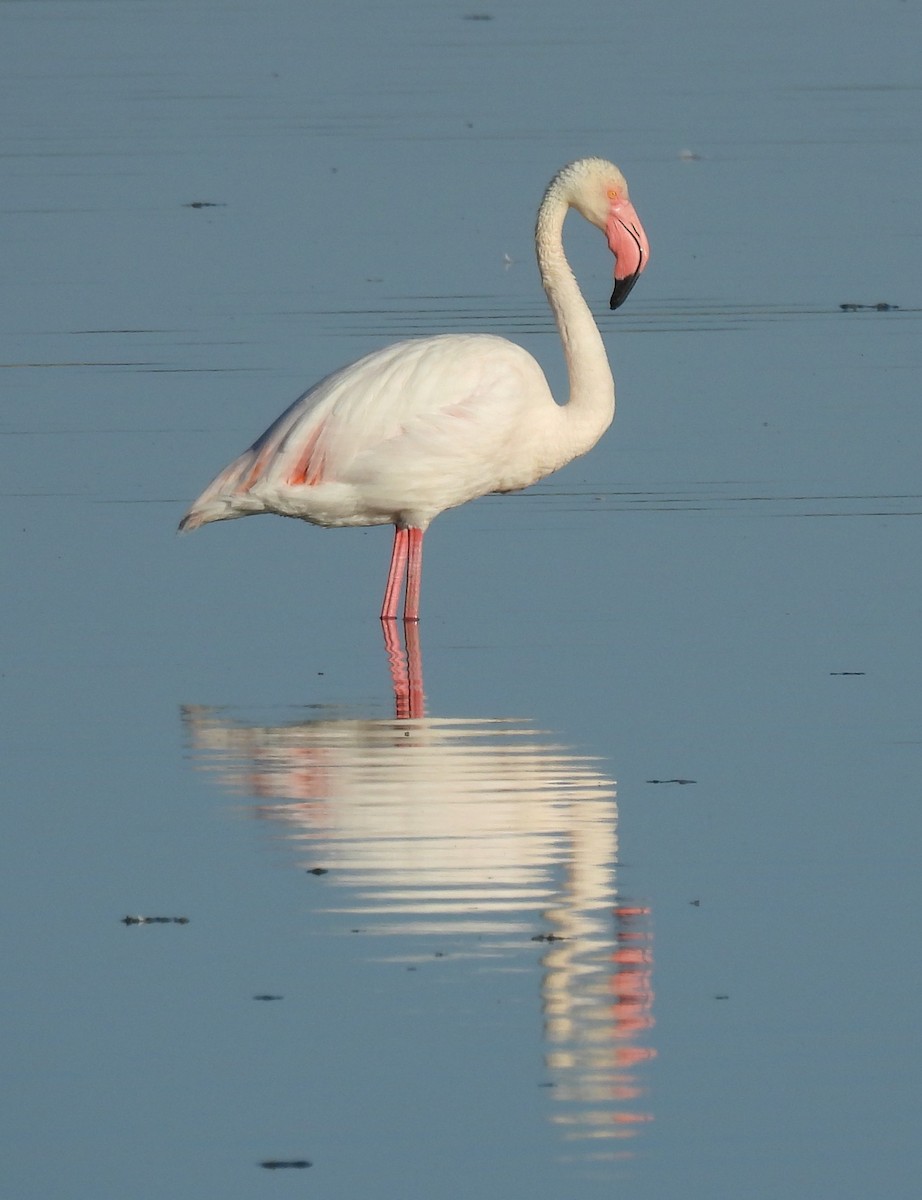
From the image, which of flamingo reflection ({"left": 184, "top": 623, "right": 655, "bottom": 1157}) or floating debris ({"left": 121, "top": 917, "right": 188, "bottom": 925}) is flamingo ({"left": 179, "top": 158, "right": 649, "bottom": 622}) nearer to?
flamingo reflection ({"left": 184, "top": 623, "right": 655, "bottom": 1157})

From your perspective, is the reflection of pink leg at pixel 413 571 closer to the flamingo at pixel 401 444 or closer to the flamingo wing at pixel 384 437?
the flamingo at pixel 401 444

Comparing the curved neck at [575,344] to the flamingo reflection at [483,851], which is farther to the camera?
the curved neck at [575,344]

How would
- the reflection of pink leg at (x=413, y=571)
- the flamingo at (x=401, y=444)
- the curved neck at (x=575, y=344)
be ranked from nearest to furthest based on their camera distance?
the reflection of pink leg at (x=413, y=571)
the flamingo at (x=401, y=444)
the curved neck at (x=575, y=344)

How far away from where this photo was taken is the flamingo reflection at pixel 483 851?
19.5ft

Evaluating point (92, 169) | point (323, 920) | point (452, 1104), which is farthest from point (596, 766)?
point (92, 169)

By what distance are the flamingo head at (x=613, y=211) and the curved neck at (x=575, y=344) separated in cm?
10

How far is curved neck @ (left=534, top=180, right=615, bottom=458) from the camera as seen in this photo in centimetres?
1081

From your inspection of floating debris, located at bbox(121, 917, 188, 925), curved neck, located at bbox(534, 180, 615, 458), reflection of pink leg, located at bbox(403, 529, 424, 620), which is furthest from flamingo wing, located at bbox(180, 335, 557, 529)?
floating debris, located at bbox(121, 917, 188, 925)

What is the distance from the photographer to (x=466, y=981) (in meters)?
6.23

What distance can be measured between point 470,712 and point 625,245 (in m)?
3.38

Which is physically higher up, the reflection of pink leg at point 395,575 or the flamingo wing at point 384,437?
the flamingo wing at point 384,437

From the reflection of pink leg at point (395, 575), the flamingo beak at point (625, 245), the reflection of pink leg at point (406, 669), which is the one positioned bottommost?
the reflection of pink leg at point (406, 669)

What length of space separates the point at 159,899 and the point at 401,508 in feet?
12.4

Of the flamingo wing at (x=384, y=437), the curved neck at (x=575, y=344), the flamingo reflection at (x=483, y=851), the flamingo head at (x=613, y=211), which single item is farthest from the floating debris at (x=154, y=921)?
the flamingo head at (x=613, y=211)
